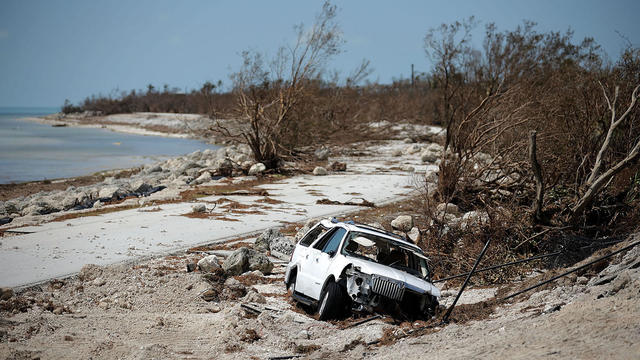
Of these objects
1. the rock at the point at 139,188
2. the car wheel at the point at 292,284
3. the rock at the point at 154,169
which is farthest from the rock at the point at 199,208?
the rock at the point at 154,169

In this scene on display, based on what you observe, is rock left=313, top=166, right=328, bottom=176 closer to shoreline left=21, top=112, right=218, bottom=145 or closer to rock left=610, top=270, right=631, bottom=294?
rock left=610, top=270, right=631, bottom=294

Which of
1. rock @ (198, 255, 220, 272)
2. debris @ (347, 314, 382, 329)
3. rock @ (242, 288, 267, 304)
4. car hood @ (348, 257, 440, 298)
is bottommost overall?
rock @ (242, 288, 267, 304)

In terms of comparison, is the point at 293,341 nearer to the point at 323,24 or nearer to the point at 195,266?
the point at 195,266

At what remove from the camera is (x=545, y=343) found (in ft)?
21.7

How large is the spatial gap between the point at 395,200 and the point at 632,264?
13.0 metres

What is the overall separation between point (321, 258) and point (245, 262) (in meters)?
3.03

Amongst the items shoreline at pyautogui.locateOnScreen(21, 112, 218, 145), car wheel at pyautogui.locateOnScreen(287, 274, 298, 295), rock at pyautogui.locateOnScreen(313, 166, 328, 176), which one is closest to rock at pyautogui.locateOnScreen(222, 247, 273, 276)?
car wheel at pyautogui.locateOnScreen(287, 274, 298, 295)

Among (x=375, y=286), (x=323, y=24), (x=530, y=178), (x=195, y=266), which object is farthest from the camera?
(x=323, y=24)

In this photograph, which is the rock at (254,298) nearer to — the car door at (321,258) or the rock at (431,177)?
the car door at (321,258)

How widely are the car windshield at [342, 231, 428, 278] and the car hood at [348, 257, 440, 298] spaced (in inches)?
13.6

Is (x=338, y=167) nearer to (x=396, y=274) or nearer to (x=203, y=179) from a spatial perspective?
(x=203, y=179)

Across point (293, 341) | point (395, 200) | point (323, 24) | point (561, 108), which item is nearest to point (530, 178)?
point (561, 108)

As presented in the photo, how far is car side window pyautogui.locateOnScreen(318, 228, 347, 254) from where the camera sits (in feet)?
32.1

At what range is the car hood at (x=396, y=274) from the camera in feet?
29.2
